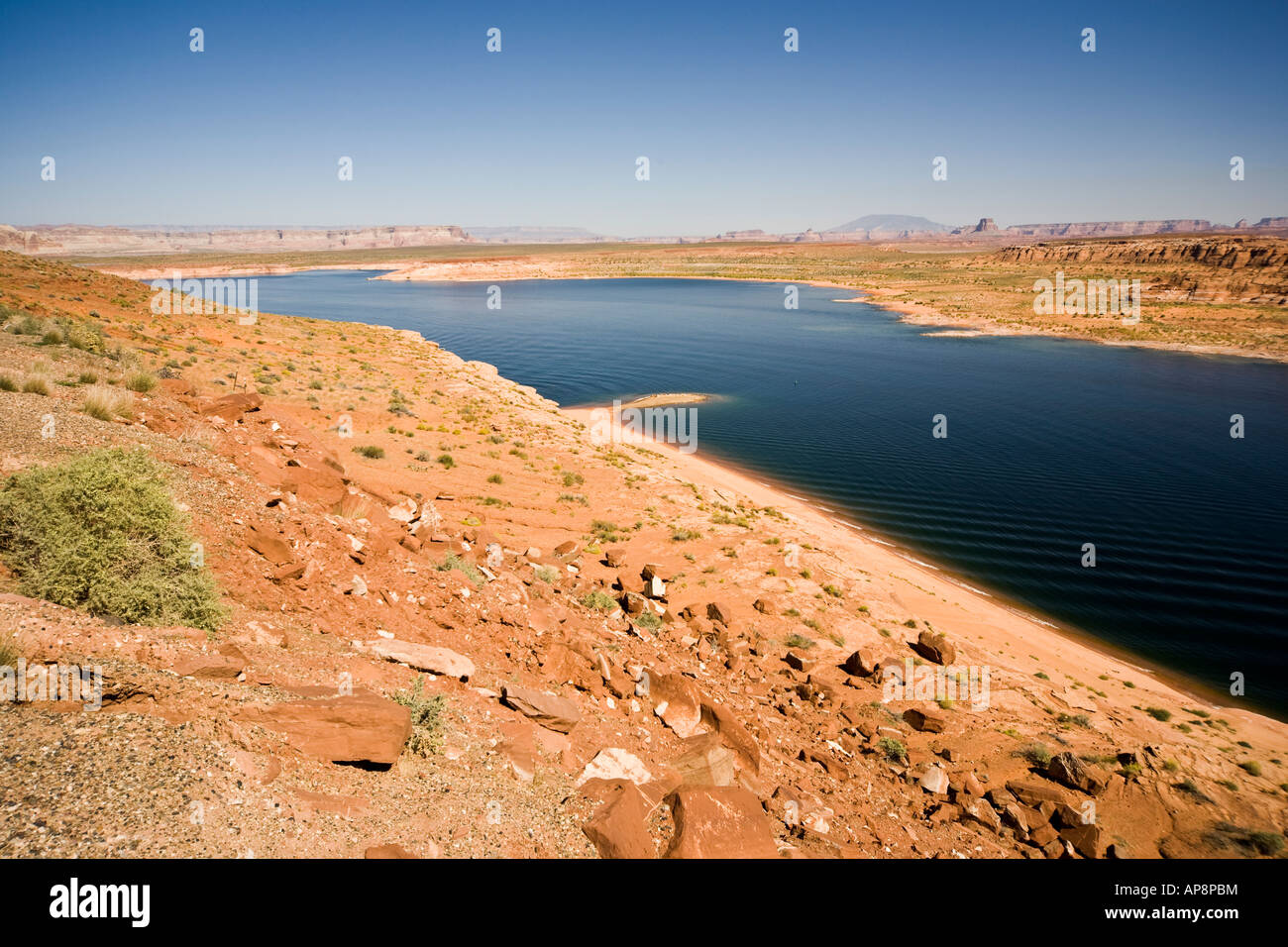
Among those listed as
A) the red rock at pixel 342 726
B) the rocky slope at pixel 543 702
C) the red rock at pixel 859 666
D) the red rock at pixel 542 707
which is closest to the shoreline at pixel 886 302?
the rocky slope at pixel 543 702

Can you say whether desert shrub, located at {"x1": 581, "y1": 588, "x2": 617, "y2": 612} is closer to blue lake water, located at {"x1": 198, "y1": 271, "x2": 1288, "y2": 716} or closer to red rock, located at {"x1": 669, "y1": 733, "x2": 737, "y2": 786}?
red rock, located at {"x1": 669, "y1": 733, "x2": 737, "y2": 786}

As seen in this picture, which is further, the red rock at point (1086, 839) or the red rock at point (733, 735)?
the red rock at point (733, 735)

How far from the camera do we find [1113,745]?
Result: 35.8 ft

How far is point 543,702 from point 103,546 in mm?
5372

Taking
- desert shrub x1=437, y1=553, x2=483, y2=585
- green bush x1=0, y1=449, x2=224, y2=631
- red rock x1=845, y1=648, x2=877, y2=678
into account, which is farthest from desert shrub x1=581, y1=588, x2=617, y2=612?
green bush x1=0, y1=449, x2=224, y2=631

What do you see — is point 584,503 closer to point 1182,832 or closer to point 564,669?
point 564,669

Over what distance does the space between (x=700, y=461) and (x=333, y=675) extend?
2325cm

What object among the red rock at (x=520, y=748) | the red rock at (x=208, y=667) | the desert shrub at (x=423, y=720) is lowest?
the red rock at (x=520, y=748)

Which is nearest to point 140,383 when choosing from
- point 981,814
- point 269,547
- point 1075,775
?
point 269,547

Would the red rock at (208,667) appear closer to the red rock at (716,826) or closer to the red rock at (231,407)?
the red rock at (716,826)

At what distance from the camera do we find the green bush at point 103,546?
6574 millimetres

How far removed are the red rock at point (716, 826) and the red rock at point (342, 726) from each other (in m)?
2.95

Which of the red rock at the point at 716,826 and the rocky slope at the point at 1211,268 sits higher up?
the rocky slope at the point at 1211,268
